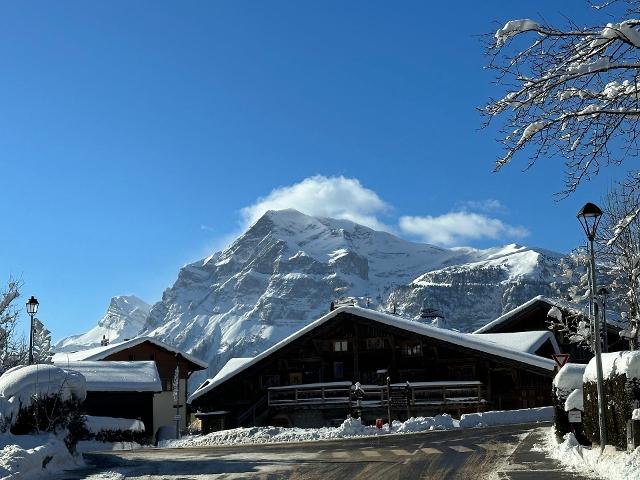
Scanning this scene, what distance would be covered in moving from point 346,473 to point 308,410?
1069 inches

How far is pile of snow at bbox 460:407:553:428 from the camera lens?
1233 inches

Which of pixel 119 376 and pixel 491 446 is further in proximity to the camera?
pixel 119 376

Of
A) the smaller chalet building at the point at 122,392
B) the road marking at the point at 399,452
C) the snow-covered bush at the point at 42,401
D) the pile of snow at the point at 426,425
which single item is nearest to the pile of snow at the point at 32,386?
the snow-covered bush at the point at 42,401

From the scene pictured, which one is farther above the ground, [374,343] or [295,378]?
[374,343]

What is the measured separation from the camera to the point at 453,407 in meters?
38.4

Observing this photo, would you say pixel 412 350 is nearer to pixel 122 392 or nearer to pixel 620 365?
pixel 122 392

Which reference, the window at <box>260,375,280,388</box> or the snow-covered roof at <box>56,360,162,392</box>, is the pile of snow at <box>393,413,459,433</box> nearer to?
the window at <box>260,375,280,388</box>

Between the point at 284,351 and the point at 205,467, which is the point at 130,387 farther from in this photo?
the point at 205,467

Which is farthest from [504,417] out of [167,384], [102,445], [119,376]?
[167,384]

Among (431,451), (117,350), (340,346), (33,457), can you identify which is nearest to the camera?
(33,457)

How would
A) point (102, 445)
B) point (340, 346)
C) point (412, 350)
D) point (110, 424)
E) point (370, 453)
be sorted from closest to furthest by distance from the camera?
point (370, 453) < point (102, 445) < point (110, 424) < point (412, 350) < point (340, 346)

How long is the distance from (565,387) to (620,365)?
4.57 m

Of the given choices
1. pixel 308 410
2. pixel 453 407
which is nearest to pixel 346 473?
pixel 453 407

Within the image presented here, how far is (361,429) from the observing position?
99.2 feet
